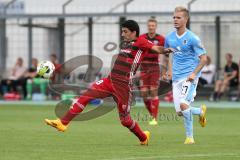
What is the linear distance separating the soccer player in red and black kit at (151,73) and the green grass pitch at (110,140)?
0.46 m

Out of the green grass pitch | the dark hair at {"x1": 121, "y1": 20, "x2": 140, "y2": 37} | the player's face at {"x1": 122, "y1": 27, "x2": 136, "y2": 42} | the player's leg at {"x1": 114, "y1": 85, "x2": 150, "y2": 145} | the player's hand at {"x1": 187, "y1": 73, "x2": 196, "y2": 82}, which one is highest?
the dark hair at {"x1": 121, "y1": 20, "x2": 140, "y2": 37}

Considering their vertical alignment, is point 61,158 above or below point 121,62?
below

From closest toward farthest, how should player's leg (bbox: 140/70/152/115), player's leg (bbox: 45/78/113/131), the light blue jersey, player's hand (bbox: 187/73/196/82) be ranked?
player's hand (bbox: 187/73/196/82)
player's leg (bbox: 45/78/113/131)
the light blue jersey
player's leg (bbox: 140/70/152/115)

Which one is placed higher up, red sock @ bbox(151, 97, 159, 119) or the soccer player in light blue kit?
the soccer player in light blue kit

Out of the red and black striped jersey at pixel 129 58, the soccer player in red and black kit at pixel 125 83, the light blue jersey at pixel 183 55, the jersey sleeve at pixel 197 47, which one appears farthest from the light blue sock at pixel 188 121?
the red and black striped jersey at pixel 129 58

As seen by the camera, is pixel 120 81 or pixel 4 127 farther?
pixel 4 127

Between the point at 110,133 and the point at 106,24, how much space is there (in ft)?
52.9

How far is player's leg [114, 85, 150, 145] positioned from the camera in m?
13.4

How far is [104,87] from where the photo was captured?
13.6m

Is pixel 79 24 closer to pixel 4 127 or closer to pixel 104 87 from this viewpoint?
A: pixel 4 127

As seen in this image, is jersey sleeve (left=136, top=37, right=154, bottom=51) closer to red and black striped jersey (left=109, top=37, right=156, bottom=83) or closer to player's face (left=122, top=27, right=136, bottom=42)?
red and black striped jersey (left=109, top=37, right=156, bottom=83)

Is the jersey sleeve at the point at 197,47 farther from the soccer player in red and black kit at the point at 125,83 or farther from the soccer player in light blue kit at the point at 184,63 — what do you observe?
the soccer player in red and black kit at the point at 125,83

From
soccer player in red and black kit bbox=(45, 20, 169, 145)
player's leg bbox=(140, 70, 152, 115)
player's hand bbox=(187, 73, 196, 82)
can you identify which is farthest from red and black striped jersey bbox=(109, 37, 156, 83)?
player's leg bbox=(140, 70, 152, 115)

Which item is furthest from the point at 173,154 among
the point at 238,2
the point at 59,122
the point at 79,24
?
the point at 79,24
